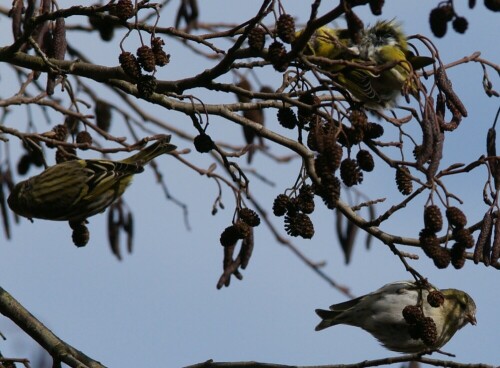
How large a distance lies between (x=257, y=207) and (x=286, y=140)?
1.84 meters

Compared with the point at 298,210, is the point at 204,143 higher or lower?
higher

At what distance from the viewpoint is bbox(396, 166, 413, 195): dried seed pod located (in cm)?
293

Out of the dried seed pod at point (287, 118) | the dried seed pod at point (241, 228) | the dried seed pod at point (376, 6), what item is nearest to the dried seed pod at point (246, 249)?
the dried seed pod at point (241, 228)

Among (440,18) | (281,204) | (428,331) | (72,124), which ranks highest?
(72,124)

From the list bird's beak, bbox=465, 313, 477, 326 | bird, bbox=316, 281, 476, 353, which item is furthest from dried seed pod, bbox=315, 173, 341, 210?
bird's beak, bbox=465, 313, 477, 326

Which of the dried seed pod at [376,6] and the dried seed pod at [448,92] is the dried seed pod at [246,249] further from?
the dried seed pod at [376,6]

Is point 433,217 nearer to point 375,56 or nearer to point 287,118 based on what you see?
point 287,118

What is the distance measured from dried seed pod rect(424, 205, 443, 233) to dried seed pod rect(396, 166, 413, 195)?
0.16 m

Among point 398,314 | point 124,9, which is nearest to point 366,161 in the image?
point 124,9

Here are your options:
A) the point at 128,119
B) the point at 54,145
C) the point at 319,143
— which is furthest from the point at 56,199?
the point at 319,143

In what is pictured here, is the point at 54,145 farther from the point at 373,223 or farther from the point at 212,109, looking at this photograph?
the point at 373,223

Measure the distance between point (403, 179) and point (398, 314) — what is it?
269 cm

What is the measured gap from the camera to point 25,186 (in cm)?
527

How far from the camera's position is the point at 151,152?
493 cm
